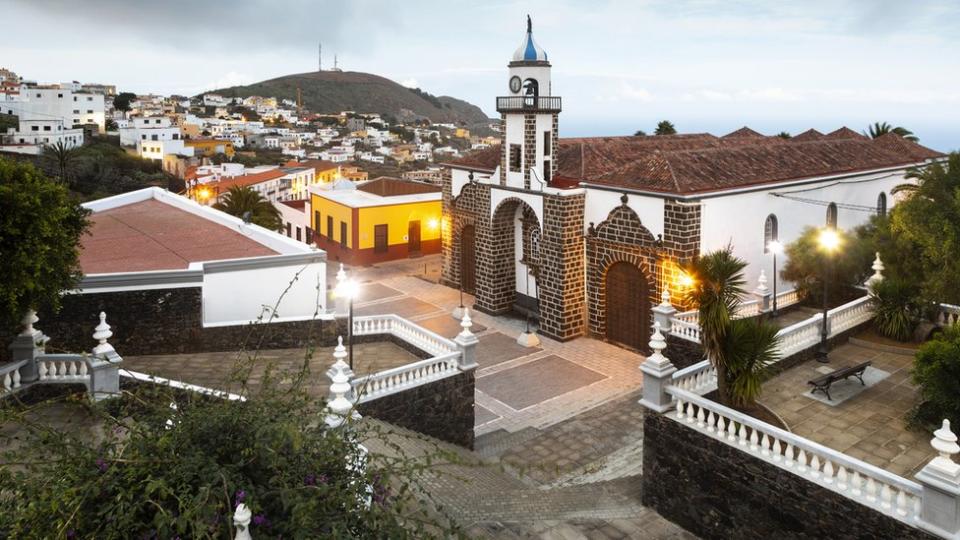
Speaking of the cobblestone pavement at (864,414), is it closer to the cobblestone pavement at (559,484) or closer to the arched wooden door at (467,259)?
the cobblestone pavement at (559,484)

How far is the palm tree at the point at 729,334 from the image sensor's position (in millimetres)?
10359

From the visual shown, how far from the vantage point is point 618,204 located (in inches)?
797

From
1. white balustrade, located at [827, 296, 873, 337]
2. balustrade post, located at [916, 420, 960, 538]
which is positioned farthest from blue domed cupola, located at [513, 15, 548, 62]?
balustrade post, located at [916, 420, 960, 538]

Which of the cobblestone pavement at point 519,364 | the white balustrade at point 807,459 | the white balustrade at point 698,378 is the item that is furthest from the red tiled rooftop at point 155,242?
the white balustrade at point 807,459

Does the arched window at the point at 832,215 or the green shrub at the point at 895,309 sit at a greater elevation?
the arched window at the point at 832,215

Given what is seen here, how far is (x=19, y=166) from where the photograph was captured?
10430 mm

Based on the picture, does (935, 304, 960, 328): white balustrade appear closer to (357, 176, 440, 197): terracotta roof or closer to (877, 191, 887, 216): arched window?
(877, 191, 887, 216): arched window

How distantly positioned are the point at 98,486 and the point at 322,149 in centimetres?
11470

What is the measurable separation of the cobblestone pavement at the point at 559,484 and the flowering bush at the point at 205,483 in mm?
3011

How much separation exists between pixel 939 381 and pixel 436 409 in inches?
335

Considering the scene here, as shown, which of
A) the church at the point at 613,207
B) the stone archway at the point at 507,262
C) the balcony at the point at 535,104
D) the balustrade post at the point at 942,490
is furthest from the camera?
the stone archway at the point at 507,262

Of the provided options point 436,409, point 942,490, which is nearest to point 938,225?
point 942,490

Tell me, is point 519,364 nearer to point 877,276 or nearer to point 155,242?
point 877,276

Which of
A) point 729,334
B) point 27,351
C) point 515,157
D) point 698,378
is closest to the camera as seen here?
point 729,334
